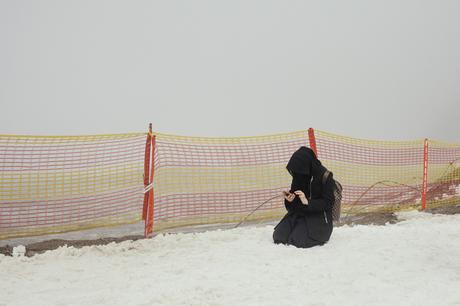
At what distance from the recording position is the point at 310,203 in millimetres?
4488

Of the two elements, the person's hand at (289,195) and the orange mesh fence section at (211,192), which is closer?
the person's hand at (289,195)

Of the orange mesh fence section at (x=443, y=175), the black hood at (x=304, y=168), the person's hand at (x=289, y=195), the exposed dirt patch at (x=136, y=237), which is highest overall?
the black hood at (x=304, y=168)

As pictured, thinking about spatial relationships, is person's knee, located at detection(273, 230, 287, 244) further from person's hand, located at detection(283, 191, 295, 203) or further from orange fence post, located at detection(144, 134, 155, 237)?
orange fence post, located at detection(144, 134, 155, 237)

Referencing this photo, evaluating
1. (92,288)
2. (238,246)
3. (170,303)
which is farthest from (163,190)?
(170,303)

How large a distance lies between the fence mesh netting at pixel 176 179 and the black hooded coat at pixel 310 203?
184 centimetres

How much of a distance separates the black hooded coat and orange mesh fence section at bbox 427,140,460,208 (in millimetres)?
4528

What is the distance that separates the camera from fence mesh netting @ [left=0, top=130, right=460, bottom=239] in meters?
5.70

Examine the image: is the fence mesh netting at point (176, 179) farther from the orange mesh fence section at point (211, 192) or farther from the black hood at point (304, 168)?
the black hood at point (304, 168)

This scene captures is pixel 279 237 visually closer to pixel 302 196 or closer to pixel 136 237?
pixel 302 196

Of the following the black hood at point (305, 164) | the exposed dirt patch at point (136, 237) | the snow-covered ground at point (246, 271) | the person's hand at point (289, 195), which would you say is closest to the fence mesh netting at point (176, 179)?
the exposed dirt patch at point (136, 237)

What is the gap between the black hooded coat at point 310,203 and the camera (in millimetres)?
4371

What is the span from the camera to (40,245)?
5367 millimetres

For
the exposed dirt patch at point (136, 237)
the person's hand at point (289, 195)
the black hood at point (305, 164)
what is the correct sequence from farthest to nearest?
the exposed dirt patch at point (136, 237), the person's hand at point (289, 195), the black hood at point (305, 164)

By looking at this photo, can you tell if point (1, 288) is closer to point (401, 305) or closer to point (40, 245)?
point (40, 245)
